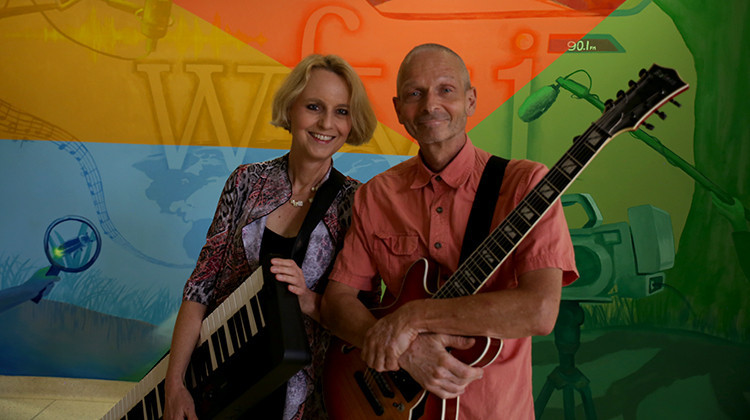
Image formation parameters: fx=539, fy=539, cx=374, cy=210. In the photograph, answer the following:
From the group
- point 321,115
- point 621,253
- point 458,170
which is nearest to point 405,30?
point 321,115

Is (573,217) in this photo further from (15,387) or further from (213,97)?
(15,387)

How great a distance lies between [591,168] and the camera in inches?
129

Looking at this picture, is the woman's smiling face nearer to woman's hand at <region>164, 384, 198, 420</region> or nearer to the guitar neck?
the guitar neck

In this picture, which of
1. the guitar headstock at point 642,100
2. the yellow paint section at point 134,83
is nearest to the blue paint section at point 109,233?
the yellow paint section at point 134,83

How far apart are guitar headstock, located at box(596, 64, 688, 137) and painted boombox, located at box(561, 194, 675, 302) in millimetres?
2130

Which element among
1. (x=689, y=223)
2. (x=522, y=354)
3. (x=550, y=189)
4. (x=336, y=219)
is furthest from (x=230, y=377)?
(x=689, y=223)

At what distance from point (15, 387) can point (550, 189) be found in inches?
167

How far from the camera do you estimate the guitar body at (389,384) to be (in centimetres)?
135

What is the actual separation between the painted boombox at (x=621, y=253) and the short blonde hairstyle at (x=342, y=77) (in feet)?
5.95

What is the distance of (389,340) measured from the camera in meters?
1.38


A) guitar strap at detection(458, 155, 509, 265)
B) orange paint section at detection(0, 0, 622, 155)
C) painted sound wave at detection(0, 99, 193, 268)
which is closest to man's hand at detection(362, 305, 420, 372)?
guitar strap at detection(458, 155, 509, 265)

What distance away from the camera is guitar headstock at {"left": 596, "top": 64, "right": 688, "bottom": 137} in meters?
1.19

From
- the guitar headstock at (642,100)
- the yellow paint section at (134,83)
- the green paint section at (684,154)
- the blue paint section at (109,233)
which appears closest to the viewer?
the guitar headstock at (642,100)

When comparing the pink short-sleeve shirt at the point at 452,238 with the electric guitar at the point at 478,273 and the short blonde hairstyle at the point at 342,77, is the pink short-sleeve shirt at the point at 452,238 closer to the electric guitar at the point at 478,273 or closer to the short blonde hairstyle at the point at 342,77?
the electric guitar at the point at 478,273
